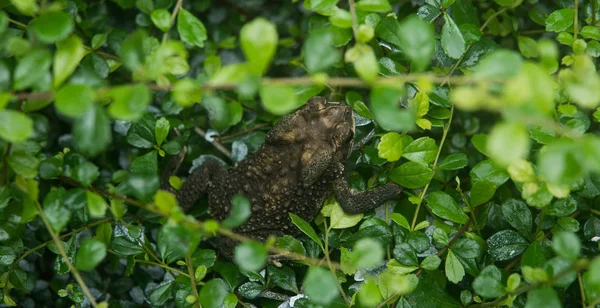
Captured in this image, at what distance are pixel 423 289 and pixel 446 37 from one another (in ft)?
2.58

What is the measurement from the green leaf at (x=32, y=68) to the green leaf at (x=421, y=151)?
106 cm

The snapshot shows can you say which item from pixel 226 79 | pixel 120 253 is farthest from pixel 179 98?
pixel 120 253

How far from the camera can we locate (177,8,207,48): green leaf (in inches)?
64.8

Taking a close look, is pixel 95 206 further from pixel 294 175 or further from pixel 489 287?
pixel 489 287

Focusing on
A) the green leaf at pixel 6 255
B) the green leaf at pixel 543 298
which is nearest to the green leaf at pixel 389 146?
the green leaf at pixel 543 298

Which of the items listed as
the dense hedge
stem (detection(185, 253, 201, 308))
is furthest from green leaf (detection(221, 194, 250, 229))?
stem (detection(185, 253, 201, 308))

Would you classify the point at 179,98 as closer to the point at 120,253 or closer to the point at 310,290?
the point at 310,290

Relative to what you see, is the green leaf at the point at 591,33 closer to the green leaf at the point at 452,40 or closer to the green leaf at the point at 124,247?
the green leaf at the point at 452,40

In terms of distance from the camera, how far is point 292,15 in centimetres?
253

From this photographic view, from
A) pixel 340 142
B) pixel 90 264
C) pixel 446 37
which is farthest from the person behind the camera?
pixel 340 142

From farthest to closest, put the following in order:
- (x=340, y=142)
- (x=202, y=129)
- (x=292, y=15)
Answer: (x=292, y=15), (x=202, y=129), (x=340, y=142)

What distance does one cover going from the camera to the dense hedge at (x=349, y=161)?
A: 1.06 meters

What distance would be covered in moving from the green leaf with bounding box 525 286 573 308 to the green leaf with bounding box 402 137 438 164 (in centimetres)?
59

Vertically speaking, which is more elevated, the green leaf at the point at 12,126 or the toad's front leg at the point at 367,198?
the green leaf at the point at 12,126
